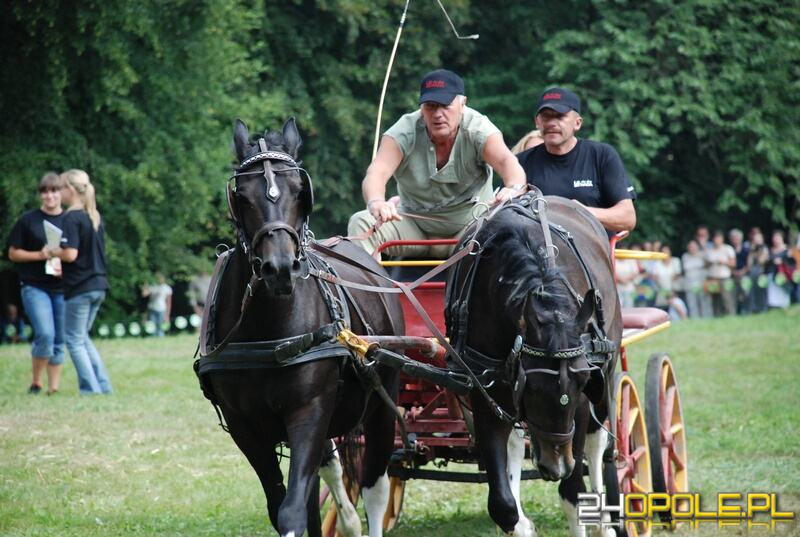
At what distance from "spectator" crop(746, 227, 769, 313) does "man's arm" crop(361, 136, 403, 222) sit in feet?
54.7

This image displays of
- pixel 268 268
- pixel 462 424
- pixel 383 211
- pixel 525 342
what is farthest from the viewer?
pixel 462 424

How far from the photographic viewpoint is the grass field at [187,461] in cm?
693

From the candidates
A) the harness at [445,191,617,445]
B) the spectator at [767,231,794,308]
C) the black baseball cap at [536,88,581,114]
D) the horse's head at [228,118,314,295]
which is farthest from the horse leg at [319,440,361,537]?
the spectator at [767,231,794,308]

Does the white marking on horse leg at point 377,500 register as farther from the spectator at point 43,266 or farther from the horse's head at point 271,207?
the spectator at point 43,266

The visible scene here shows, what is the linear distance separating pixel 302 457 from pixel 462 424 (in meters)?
1.38

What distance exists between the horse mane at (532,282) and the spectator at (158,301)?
54.8ft

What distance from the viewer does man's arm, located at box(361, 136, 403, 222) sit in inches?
232

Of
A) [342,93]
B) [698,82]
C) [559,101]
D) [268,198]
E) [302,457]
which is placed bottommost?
[302,457]

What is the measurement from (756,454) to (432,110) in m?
4.06

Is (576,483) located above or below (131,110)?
below

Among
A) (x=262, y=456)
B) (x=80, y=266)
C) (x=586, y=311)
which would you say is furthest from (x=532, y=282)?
(x=80, y=266)

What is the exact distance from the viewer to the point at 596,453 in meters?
5.79

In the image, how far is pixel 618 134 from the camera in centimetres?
2342

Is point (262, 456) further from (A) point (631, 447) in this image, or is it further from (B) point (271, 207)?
(A) point (631, 447)
